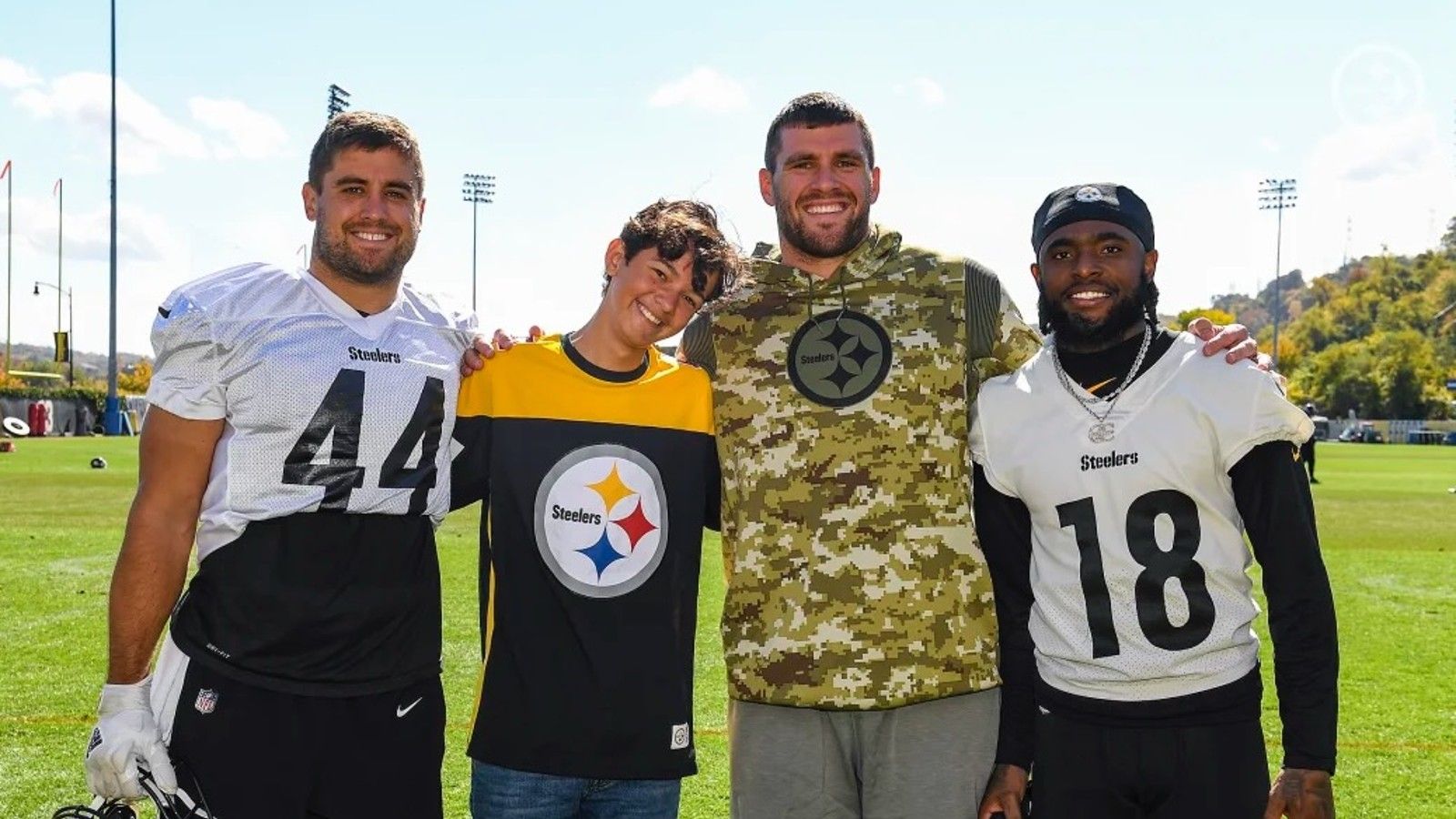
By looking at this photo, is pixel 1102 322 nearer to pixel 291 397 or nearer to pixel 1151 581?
pixel 1151 581

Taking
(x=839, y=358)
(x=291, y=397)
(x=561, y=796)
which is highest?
(x=839, y=358)

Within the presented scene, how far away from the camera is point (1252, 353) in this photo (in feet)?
10.6

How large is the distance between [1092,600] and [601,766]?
52.7 inches

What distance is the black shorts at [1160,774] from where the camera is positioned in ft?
9.83

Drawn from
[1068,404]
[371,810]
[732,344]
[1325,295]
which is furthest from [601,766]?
[1325,295]

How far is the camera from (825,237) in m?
3.71

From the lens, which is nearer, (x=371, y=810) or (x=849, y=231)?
(x=371, y=810)

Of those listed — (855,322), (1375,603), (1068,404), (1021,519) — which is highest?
(855,322)

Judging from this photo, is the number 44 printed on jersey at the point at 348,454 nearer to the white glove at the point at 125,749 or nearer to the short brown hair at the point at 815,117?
the white glove at the point at 125,749

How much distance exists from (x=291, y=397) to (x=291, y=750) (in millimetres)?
880

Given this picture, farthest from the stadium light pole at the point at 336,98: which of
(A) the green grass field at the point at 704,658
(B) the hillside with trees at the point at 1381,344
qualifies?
(B) the hillside with trees at the point at 1381,344

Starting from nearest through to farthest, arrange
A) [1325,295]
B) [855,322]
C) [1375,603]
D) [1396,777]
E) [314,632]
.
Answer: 1. [314,632]
2. [855,322]
3. [1396,777]
4. [1375,603]
5. [1325,295]

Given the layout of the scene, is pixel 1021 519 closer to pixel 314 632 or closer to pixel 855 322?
pixel 855 322

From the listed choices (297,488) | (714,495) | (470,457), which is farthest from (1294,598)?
(297,488)
